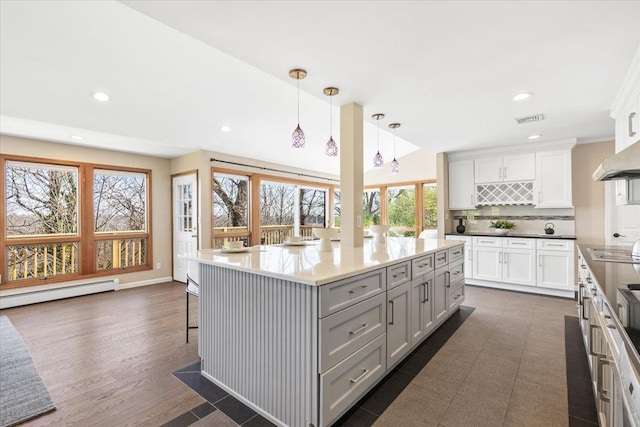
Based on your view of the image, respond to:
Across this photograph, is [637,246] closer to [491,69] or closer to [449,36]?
[491,69]

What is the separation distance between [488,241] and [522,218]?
834 millimetres

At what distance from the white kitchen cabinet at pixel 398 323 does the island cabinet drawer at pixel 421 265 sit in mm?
140

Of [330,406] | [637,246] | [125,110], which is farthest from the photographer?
[125,110]

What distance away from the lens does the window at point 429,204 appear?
645 centimetres

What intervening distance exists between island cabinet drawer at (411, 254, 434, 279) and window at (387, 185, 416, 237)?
4106 mm

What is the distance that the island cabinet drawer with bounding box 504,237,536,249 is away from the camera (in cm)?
450

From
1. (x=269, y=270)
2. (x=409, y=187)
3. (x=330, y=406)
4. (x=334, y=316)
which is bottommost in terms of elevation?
(x=330, y=406)

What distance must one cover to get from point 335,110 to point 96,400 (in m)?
3.88

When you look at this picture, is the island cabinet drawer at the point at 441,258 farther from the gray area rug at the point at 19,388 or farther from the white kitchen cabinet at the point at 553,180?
the gray area rug at the point at 19,388

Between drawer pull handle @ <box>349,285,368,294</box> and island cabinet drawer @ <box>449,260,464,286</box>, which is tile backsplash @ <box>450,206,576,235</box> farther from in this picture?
drawer pull handle @ <box>349,285,368,294</box>

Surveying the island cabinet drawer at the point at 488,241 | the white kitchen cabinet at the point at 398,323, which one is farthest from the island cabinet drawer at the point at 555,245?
the white kitchen cabinet at the point at 398,323

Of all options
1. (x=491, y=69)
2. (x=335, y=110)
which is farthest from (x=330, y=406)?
(x=335, y=110)

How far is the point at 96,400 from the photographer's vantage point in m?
1.97

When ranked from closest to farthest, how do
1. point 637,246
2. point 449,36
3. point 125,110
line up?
point 449,36 → point 637,246 → point 125,110
